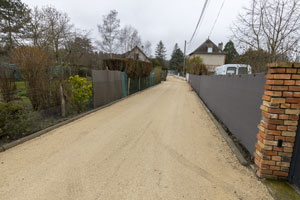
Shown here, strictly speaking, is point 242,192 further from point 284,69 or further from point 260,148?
point 284,69

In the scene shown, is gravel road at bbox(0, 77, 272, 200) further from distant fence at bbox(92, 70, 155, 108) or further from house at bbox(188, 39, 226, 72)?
house at bbox(188, 39, 226, 72)

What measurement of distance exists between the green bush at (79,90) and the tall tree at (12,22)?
45.7 ft

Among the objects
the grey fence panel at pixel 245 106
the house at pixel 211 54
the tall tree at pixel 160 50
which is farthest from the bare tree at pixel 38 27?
the tall tree at pixel 160 50

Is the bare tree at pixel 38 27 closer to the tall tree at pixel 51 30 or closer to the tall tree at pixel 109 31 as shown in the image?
the tall tree at pixel 51 30

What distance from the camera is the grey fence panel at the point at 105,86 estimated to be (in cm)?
700

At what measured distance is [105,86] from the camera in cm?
784

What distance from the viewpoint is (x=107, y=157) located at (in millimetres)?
2967

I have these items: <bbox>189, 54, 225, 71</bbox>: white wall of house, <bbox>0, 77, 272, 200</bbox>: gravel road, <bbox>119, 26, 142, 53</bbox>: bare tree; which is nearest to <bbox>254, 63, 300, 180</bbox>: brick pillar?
<bbox>0, 77, 272, 200</bbox>: gravel road

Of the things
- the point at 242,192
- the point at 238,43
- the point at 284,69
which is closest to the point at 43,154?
the point at 242,192

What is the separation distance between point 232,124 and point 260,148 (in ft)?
6.30

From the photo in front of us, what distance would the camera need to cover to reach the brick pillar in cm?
203

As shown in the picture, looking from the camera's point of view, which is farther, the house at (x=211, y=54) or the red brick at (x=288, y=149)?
the house at (x=211, y=54)

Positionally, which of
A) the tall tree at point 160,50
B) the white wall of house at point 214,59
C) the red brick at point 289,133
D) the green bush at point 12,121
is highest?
the tall tree at point 160,50

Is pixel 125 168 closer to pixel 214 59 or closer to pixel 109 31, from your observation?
pixel 109 31
